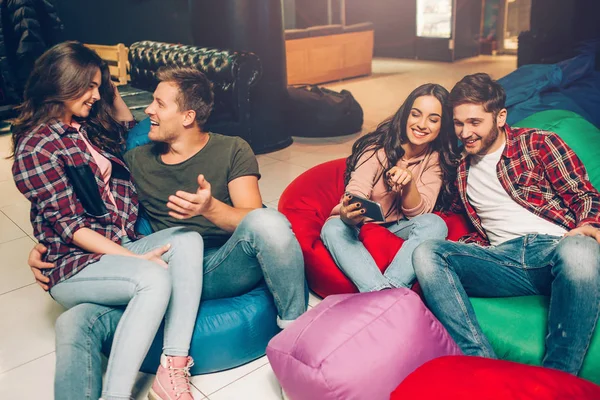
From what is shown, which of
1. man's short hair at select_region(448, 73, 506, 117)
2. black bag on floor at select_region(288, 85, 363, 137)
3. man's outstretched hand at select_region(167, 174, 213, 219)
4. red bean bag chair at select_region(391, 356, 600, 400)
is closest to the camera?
red bean bag chair at select_region(391, 356, 600, 400)

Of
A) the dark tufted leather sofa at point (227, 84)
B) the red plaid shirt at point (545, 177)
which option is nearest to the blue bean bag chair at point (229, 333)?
the red plaid shirt at point (545, 177)

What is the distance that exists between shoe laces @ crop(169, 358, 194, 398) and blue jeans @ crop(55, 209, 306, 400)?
236mm

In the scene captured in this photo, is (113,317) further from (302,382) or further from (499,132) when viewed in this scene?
(499,132)

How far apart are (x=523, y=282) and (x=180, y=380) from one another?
4.16 ft

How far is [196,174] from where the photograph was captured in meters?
2.28

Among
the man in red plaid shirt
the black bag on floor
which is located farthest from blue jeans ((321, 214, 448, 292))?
the black bag on floor

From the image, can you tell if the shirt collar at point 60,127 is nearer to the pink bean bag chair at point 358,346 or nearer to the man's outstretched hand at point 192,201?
the man's outstretched hand at point 192,201

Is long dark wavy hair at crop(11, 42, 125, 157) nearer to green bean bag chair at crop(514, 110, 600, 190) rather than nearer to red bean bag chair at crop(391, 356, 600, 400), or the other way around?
red bean bag chair at crop(391, 356, 600, 400)

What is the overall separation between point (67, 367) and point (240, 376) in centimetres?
64

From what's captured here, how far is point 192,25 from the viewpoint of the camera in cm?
551

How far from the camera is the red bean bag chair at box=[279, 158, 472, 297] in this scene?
7.98 ft

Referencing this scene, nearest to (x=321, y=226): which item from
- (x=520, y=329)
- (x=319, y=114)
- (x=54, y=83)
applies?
(x=520, y=329)

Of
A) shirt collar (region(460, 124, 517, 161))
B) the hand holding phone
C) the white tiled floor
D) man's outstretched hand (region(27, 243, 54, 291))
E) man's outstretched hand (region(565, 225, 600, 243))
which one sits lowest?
the white tiled floor

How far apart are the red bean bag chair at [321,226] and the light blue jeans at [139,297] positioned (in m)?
0.59
